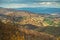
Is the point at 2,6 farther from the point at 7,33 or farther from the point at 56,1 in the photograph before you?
the point at 56,1

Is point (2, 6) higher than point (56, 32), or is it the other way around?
point (2, 6)

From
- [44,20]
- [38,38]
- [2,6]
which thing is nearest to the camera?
[38,38]

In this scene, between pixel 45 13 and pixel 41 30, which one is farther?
pixel 45 13

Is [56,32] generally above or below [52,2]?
below

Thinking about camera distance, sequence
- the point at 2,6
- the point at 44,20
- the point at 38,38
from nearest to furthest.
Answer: the point at 38,38, the point at 44,20, the point at 2,6

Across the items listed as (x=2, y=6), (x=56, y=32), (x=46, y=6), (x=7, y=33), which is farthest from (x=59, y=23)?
(x=2, y=6)

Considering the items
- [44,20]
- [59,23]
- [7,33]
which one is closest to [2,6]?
[7,33]

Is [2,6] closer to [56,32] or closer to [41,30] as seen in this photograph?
[41,30]

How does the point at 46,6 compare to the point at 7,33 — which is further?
the point at 46,6
